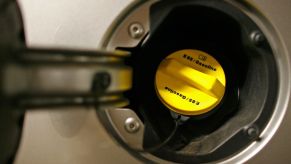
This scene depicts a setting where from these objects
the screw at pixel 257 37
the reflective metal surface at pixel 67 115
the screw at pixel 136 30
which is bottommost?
the reflective metal surface at pixel 67 115

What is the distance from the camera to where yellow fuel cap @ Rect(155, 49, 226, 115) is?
0.57 metres

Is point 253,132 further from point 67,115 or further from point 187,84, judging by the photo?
point 67,115

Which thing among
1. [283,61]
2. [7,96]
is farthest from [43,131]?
[283,61]

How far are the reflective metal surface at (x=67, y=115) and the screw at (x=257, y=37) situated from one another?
175mm

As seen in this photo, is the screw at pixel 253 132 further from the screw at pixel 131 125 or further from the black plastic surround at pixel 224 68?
the screw at pixel 131 125

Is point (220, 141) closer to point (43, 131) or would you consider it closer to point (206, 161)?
point (206, 161)

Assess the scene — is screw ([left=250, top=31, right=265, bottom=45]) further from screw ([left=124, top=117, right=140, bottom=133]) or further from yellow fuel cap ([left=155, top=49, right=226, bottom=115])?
screw ([left=124, top=117, right=140, bottom=133])

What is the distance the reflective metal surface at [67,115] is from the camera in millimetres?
482

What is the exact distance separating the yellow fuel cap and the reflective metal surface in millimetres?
124

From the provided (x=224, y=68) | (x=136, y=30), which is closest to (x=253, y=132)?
(x=224, y=68)

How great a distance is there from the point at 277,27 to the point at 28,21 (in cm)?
32

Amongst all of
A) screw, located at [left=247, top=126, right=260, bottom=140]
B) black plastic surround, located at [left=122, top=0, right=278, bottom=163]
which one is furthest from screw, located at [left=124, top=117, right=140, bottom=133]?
screw, located at [left=247, top=126, right=260, bottom=140]

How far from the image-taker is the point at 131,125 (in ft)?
1.65

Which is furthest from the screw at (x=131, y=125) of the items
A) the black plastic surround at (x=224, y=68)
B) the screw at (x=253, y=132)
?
the screw at (x=253, y=132)
